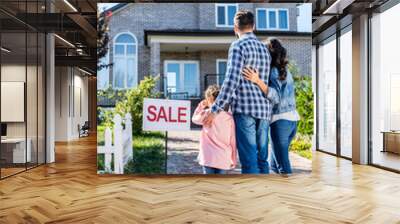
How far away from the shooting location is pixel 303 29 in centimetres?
614

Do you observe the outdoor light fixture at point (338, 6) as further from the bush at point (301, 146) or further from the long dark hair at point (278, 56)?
the bush at point (301, 146)

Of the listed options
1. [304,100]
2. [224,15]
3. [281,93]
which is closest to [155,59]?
[224,15]

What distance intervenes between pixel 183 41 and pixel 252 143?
5.97ft

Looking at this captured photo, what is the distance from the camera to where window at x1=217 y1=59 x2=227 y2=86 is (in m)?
6.03

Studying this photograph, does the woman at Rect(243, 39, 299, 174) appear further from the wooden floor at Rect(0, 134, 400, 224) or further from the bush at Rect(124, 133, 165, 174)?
the bush at Rect(124, 133, 165, 174)

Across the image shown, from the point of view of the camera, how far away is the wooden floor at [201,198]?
3973 millimetres

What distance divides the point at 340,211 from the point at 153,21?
3.75 meters

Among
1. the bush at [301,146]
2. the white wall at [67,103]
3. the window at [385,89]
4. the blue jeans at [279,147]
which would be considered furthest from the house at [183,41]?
the white wall at [67,103]

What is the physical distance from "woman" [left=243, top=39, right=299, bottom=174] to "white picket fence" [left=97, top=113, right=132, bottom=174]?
2145 mm

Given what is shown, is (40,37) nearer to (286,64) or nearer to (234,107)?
(234,107)

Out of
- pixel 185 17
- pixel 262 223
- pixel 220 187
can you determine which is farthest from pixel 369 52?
pixel 262 223

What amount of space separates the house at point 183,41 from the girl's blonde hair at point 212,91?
0.08m

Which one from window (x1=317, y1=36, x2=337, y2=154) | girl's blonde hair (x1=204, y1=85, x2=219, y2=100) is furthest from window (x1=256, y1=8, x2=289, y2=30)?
window (x1=317, y1=36, x2=337, y2=154)

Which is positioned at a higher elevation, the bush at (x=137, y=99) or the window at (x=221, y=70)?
the window at (x=221, y=70)
